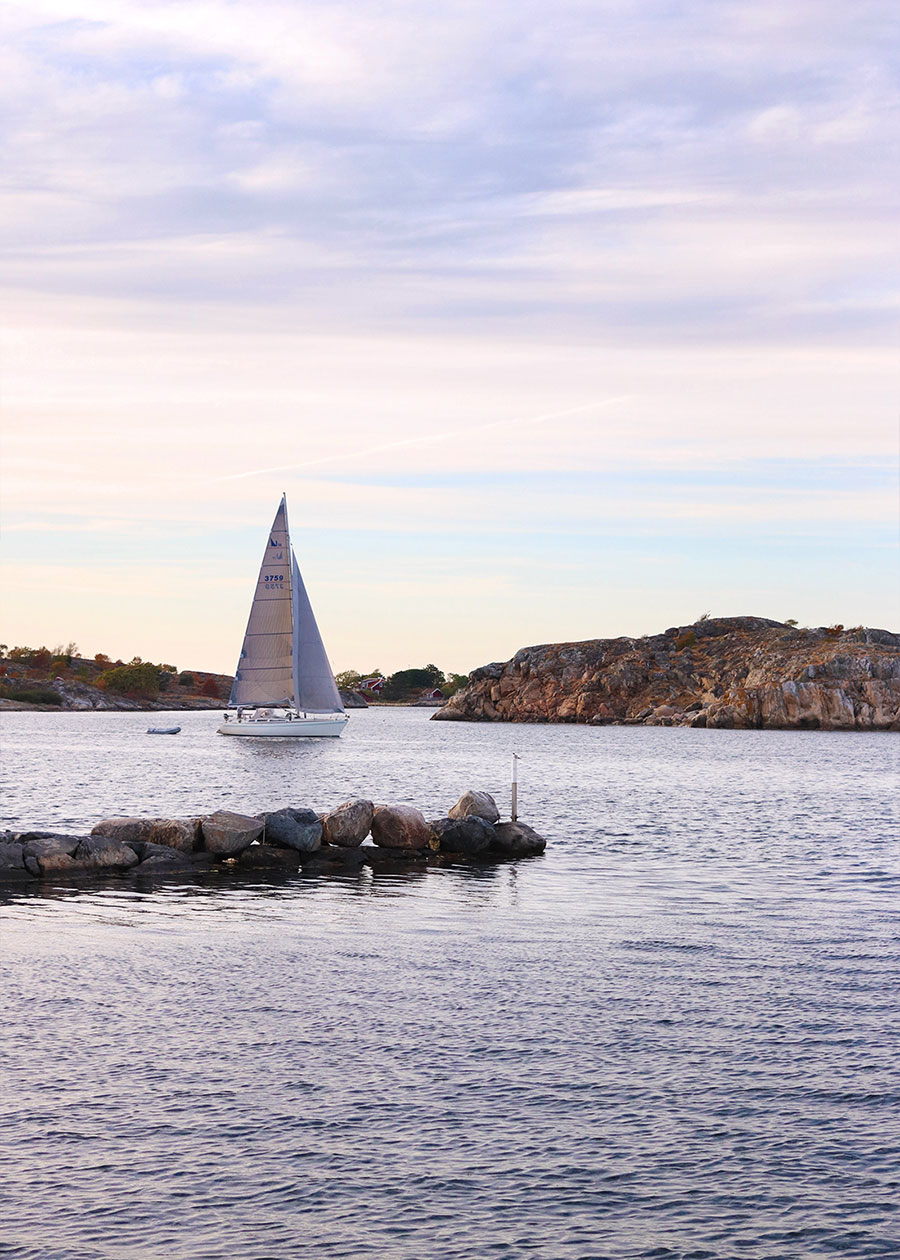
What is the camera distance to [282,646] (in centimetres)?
11869

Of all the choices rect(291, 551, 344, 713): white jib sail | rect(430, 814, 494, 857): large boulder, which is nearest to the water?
rect(430, 814, 494, 857): large boulder

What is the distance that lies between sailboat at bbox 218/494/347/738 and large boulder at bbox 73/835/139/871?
83079mm

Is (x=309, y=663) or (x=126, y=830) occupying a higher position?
(x=309, y=663)

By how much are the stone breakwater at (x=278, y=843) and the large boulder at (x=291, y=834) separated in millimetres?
28

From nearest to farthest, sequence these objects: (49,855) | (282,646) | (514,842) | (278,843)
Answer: (49,855) < (278,843) < (514,842) < (282,646)

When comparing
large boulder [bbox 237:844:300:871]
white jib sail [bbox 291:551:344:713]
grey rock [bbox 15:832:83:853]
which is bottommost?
large boulder [bbox 237:844:300:871]

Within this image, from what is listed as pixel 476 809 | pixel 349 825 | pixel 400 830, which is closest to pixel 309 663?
pixel 476 809

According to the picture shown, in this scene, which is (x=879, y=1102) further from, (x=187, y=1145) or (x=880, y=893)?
(x=880, y=893)

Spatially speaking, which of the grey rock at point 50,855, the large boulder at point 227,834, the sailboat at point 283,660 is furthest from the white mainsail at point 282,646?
the grey rock at point 50,855

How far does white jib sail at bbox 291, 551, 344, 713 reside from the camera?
118 metres

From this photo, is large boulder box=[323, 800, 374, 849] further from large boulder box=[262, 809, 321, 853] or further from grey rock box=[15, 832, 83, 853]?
grey rock box=[15, 832, 83, 853]

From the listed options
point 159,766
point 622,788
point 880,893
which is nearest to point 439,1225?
point 880,893

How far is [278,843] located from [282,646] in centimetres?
8326

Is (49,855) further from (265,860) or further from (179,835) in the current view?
(265,860)
